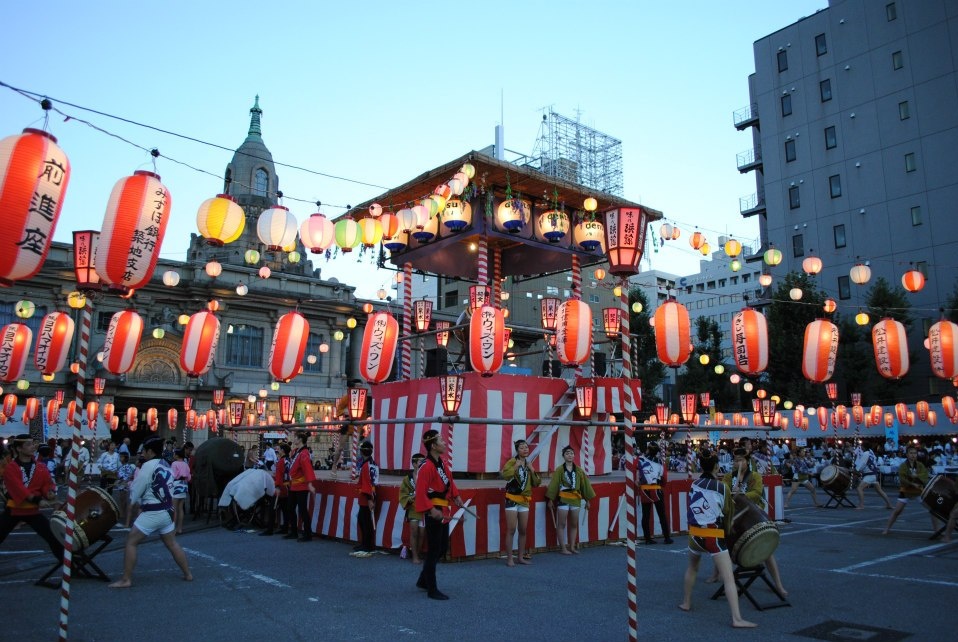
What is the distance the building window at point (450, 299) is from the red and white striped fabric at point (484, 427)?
1387 inches

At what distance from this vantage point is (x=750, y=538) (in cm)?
724

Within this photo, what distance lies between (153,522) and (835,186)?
40536mm

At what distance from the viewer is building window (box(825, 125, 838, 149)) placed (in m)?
38.2

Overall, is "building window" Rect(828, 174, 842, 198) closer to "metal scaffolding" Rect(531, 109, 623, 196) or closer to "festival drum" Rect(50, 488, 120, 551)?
"metal scaffolding" Rect(531, 109, 623, 196)

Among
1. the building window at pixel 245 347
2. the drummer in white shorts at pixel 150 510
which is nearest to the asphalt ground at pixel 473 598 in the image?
the drummer in white shorts at pixel 150 510

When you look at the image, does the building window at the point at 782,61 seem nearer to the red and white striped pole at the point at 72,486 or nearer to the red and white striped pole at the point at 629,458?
the red and white striped pole at the point at 629,458

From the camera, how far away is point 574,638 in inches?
238

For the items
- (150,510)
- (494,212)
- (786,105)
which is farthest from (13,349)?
(786,105)

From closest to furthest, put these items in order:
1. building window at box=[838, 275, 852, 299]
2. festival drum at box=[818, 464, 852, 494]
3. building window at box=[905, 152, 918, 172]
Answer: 1. festival drum at box=[818, 464, 852, 494]
2. building window at box=[905, 152, 918, 172]
3. building window at box=[838, 275, 852, 299]

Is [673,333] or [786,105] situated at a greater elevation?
[786,105]

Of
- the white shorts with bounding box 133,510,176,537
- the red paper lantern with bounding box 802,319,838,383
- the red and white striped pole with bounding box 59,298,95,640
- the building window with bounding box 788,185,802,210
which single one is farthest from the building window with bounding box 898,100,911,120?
the red and white striped pole with bounding box 59,298,95,640

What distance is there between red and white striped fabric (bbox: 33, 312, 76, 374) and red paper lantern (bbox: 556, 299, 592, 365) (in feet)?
45.2

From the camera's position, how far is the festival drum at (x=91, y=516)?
855 cm

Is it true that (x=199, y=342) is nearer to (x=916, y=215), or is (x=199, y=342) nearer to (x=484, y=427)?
(x=484, y=427)
